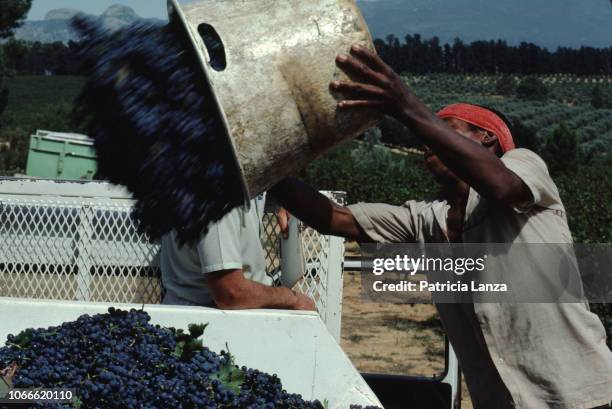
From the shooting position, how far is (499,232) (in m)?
2.09

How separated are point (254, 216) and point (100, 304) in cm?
64

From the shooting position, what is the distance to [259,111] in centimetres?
145

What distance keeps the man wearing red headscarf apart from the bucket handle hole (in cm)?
36

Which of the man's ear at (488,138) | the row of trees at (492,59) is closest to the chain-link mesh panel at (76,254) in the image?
the man's ear at (488,138)

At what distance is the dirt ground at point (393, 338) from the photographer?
292 inches

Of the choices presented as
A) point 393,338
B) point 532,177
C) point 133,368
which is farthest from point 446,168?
point 393,338

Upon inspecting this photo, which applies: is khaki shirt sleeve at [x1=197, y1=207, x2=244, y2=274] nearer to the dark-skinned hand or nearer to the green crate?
the dark-skinned hand

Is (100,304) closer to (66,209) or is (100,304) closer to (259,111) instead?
(259,111)

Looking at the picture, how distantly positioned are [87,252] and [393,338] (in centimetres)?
593

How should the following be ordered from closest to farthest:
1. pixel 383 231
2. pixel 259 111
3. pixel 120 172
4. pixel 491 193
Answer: pixel 259 111 → pixel 120 172 → pixel 491 193 → pixel 383 231

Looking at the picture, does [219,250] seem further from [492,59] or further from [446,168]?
[492,59]

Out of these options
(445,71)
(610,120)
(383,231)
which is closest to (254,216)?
(383,231)

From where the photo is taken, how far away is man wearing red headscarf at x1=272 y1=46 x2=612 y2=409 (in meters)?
1.76

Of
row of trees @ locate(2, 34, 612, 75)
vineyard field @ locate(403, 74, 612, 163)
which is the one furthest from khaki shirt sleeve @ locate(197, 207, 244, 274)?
row of trees @ locate(2, 34, 612, 75)
